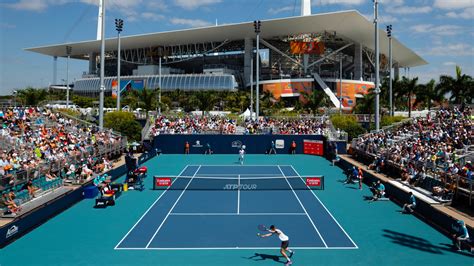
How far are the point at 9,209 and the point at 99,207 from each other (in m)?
4.57

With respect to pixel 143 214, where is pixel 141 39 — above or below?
above

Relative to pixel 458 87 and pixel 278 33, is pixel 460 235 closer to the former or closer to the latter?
pixel 458 87

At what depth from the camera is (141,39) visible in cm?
10856

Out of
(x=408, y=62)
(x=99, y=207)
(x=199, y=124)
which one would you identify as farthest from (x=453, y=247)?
(x=408, y=62)

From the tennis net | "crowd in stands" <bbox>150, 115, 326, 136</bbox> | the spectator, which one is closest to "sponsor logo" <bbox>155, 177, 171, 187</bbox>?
the tennis net

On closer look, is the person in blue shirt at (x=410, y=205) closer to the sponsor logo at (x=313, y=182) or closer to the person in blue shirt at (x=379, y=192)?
the person in blue shirt at (x=379, y=192)

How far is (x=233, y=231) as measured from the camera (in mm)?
16297

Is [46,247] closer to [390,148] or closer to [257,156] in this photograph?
[390,148]

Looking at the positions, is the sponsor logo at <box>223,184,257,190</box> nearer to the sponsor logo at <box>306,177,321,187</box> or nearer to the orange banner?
the sponsor logo at <box>306,177,321,187</box>

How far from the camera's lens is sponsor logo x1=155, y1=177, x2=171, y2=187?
81.8 ft

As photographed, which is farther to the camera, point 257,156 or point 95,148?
point 257,156

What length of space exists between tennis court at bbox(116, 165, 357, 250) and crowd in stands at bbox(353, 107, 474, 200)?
5446mm

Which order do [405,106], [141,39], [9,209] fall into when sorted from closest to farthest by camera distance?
[9,209] < [405,106] < [141,39]

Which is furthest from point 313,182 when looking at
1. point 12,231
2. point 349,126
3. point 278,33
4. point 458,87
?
point 278,33
